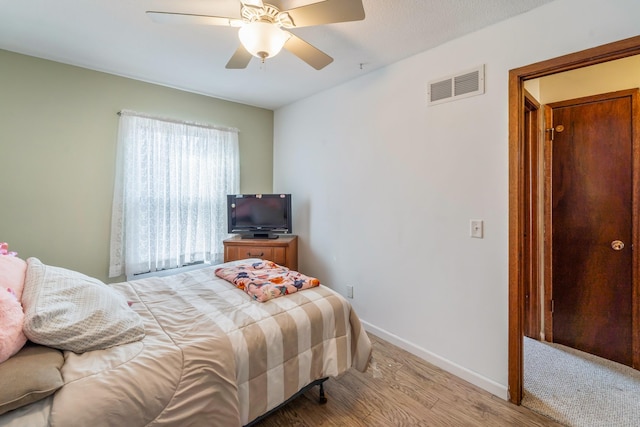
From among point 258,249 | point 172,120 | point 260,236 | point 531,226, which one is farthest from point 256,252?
point 531,226

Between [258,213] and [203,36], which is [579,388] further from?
[203,36]

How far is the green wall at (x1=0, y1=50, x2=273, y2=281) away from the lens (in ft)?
7.57

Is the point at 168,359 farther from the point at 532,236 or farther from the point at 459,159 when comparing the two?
the point at 532,236

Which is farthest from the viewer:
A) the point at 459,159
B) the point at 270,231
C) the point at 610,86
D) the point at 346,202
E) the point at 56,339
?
the point at 270,231

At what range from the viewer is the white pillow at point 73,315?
1.07 m

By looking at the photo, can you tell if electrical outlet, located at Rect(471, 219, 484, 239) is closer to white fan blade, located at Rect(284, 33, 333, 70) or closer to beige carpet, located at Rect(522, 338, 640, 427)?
beige carpet, located at Rect(522, 338, 640, 427)

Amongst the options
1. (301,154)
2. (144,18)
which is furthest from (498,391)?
(144,18)

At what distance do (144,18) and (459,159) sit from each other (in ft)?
7.80

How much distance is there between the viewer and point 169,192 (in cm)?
307

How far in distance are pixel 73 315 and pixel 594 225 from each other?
352 centimetres

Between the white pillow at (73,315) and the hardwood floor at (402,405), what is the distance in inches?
39.2

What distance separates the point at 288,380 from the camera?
1.49 meters

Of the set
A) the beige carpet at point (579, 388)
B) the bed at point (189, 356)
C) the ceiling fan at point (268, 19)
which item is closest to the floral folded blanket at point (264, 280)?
the bed at point (189, 356)

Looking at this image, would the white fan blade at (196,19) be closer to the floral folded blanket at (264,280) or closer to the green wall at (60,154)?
the floral folded blanket at (264,280)
